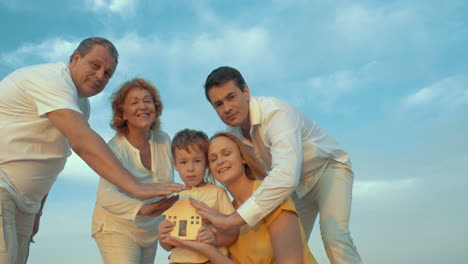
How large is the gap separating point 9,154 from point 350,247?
10.4 feet

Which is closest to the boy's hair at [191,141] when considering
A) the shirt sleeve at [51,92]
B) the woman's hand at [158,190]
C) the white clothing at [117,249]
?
the woman's hand at [158,190]

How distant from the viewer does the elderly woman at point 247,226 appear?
3.36 metres

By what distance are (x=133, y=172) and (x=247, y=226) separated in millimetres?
1632

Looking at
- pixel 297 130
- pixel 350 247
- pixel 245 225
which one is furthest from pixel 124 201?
pixel 350 247

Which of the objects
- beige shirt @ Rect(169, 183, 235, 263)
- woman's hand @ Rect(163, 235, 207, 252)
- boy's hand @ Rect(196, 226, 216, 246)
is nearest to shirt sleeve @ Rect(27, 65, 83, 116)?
beige shirt @ Rect(169, 183, 235, 263)

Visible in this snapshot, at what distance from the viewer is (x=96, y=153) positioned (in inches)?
136

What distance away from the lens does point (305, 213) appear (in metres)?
4.91

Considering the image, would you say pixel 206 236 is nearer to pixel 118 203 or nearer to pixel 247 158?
pixel 247 158

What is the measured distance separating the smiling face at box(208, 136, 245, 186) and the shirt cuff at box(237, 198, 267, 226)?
326mm

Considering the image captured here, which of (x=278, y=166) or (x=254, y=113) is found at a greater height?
(x=254, y=113)

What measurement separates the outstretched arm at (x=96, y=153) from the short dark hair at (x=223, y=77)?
4.22 feet

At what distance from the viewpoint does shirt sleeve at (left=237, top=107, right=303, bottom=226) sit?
3.42 m

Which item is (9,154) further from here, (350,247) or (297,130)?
(350,247)

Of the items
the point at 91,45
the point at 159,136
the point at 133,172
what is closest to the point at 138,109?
the point at 159,136
